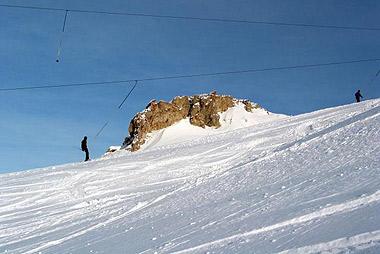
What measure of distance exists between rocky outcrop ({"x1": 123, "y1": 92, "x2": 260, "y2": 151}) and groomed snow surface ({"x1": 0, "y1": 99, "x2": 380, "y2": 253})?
7178 centimetres

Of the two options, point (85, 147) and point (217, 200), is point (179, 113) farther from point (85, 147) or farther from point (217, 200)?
point (217, 200)

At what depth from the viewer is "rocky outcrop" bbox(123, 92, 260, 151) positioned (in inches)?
3725

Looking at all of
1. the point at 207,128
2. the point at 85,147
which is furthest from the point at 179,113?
the point at 85,147

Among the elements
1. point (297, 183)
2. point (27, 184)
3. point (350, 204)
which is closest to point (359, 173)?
point (297, 183)

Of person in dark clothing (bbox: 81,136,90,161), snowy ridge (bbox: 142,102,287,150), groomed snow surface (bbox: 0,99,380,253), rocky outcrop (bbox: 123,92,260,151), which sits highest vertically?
rocky outcrop (bbox: 123,92,260,151)

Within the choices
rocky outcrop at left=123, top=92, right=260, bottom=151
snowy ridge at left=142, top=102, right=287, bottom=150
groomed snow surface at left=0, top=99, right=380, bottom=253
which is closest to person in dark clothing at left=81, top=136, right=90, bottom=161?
groomed snow surface at left=0, top=99, right=380, bottom=253

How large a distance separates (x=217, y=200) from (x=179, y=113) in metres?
85.6

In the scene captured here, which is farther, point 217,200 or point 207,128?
point 207,128

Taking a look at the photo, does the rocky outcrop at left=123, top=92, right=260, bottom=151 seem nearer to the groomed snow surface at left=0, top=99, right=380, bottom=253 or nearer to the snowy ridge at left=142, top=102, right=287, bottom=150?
the snowy ridge at left=142, top=102, right=287, bottom=150

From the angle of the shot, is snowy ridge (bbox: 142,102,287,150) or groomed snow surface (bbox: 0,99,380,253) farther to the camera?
snowy ridge (bbox: 142,102,287,150)

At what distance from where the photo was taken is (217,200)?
11.4 metres

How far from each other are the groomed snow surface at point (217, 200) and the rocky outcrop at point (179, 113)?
71776mm

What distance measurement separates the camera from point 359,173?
30.7ft

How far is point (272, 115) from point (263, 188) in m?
90.6
